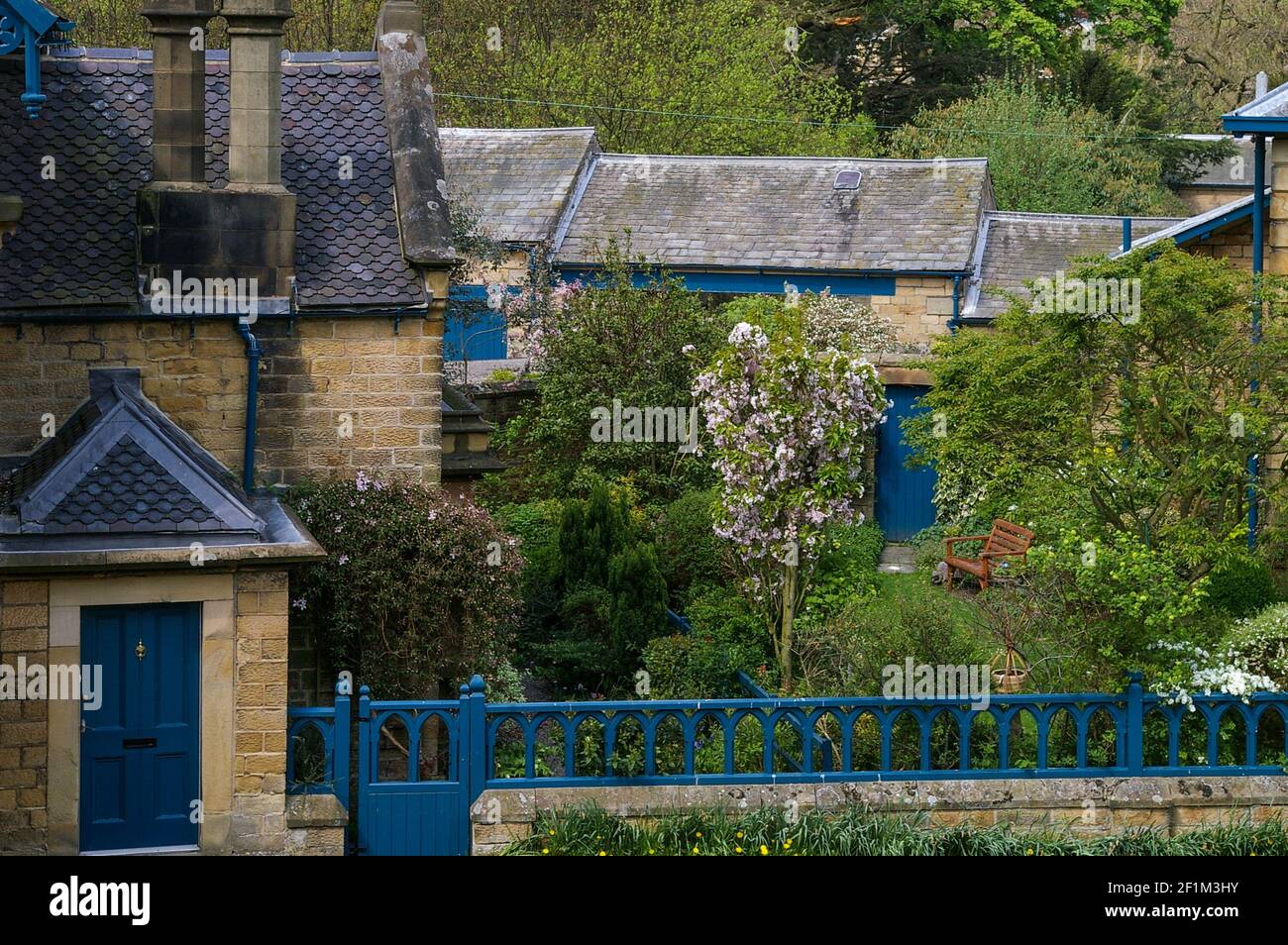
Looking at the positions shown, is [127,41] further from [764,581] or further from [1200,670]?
[1200,670]

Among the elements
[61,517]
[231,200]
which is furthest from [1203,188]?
[61,517]

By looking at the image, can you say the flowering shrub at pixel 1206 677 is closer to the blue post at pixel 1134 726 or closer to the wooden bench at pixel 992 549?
the blue post at pixel 1134 726

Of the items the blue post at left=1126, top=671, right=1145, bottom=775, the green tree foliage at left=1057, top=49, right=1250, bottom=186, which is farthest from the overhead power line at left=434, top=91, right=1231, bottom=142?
the blue post at left=1126, top=671, right=1145, bottom=775

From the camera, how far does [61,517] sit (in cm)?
1277

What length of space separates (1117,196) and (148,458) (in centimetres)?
3056

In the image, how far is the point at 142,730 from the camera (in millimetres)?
12875

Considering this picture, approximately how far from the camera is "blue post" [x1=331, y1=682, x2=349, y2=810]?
41.4 feet

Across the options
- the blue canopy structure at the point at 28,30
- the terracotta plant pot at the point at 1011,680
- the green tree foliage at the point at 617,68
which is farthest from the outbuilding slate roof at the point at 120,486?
the green tree foliage at the point at 617,68

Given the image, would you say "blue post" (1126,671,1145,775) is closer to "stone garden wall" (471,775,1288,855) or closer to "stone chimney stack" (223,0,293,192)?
"stone garden wall" (471,775,1288,855)

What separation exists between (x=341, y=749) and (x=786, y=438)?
4.99m

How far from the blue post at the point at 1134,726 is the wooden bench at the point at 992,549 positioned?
25.6 ft

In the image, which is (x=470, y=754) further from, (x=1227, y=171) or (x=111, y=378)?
(x=1227, y=171)

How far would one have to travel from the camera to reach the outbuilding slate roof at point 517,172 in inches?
1254

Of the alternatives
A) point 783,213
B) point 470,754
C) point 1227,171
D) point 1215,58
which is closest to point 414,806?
point 470,754
